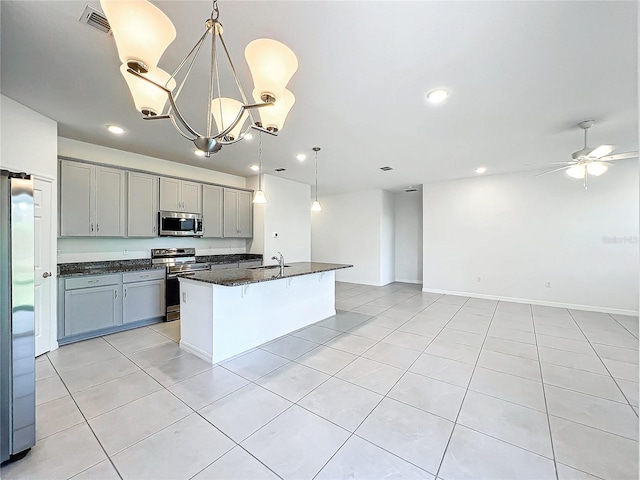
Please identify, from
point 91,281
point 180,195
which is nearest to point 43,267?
point 91,281

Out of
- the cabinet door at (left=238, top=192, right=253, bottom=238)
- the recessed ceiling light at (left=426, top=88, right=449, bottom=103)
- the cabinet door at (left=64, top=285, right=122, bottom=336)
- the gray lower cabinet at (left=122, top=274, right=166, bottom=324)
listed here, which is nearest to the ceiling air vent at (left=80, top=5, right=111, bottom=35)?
the recessed ceiling light at (left=426, top=88, right=449, bottom=103)

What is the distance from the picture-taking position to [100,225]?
12.5ft

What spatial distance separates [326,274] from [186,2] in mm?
3552

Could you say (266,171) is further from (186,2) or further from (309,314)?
(186,2)

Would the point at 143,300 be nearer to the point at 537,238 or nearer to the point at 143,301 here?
the point at 143,301

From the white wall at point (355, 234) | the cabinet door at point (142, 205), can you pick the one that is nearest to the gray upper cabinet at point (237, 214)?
the cabinet door at point (142, 205)

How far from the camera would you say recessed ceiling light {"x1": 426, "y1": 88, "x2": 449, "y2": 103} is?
2470mm

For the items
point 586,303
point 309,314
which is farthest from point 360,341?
point 586,303

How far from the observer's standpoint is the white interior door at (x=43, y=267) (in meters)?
2.99

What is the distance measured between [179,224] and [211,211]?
27.2 inches

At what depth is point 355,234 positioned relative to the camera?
7809mm

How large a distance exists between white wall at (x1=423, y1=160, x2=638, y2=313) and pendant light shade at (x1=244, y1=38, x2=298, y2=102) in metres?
5.81

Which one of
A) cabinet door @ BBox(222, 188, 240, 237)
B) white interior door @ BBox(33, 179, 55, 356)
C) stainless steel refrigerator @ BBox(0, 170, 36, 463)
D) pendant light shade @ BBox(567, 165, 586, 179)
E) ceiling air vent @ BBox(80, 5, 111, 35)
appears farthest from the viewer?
cabinet door @ BBox(222, 188, 240, 237)

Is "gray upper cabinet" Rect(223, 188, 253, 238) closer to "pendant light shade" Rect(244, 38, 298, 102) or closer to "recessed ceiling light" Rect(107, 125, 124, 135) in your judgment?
"recessed ceiling light" Rect(107, 125, 124, 135)
